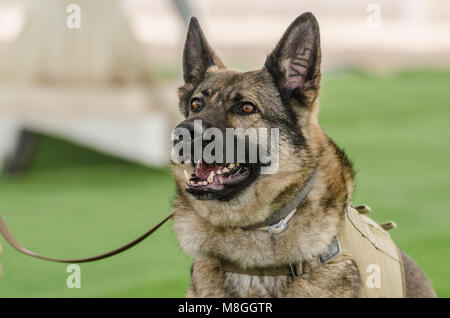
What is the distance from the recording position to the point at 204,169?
2799 millimetres

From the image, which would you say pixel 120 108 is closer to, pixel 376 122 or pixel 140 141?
pixel 140 141

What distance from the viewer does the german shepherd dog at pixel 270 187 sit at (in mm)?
2750

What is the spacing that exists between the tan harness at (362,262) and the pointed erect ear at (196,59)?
841 millimetres

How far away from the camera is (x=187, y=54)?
118 inches

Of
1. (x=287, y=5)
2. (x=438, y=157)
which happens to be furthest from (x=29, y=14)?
(x=287, y=5)

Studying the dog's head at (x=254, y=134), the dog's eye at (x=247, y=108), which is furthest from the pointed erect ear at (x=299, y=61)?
the dog's eye at (x=247, y=108)

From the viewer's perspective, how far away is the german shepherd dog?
108 inches

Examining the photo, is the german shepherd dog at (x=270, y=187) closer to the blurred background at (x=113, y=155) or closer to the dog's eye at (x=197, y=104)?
the dog's eye at (x=197, y=104)

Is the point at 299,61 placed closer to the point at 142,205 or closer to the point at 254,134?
the point at 254,134

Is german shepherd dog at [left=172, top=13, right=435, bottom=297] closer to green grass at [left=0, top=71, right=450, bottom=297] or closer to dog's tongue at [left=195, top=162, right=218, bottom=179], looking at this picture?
dog's tongue at [left=195, top=162, right=218, bottom=179]

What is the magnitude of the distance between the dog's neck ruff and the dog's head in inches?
1.1

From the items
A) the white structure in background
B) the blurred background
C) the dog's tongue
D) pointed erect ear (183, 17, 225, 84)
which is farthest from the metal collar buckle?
the white structure in background

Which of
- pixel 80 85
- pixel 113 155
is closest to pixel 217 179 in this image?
pixel 80 85

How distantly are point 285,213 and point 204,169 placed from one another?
0.39 metres
